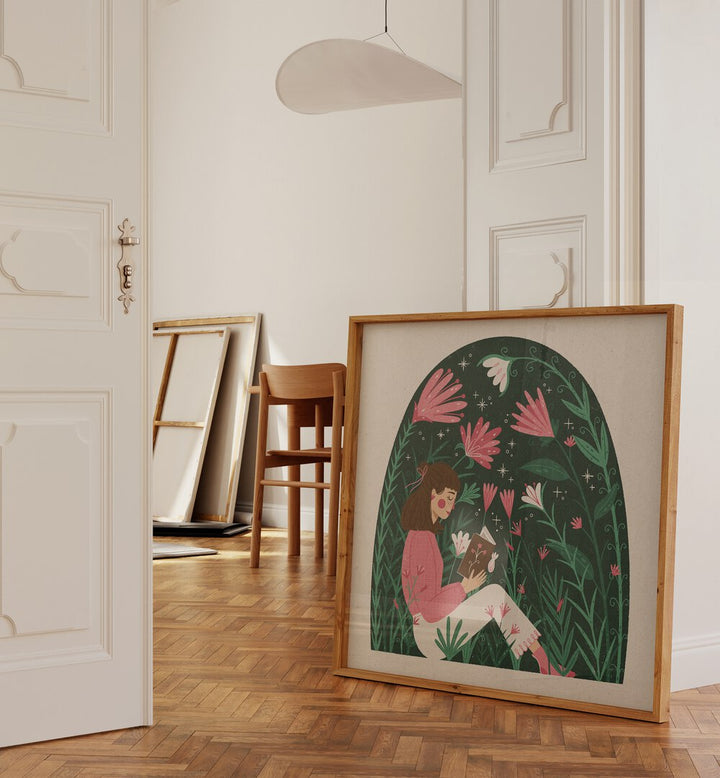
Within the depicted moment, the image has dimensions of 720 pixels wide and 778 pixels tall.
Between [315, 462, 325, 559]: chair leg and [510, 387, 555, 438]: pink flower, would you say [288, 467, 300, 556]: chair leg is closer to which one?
[315, 462, 325, 559]: chair leg

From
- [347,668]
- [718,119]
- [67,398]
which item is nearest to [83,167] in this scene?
[67,398]

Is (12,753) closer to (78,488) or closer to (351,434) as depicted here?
(78,488)

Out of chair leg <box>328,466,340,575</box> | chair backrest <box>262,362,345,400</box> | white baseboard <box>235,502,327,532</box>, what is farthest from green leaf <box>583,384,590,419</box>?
white baseboard <box>235,502,327,532</box>

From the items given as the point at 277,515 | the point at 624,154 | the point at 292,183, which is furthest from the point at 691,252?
the point at 277,515

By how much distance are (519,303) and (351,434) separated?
2.22 feet

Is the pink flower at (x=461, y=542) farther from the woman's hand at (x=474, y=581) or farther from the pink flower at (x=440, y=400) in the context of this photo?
the pink flower at (x=440, y=400)

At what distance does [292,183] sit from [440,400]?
3.96m

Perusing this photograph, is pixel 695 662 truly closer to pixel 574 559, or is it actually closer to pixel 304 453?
pixel 574 559

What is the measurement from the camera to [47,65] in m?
2.61

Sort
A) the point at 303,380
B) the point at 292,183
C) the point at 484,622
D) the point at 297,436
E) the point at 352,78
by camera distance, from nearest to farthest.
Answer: the point at 484,622, the point at 352,78, the point at 303,380, the point at 297,436, the point at 292,183

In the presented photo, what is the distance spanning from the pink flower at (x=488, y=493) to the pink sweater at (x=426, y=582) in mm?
189

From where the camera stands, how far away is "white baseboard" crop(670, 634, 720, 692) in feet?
10.1

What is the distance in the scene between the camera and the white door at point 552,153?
10.3 feet

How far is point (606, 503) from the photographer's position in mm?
2824
